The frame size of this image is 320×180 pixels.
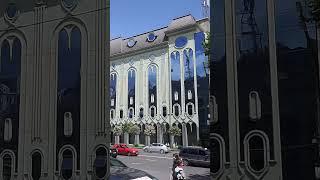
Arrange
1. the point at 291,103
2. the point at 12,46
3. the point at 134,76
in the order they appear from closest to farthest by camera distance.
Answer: the point at 291,103 < the point at 12,46 < the point at 134,76

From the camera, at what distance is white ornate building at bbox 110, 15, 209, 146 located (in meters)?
24.9

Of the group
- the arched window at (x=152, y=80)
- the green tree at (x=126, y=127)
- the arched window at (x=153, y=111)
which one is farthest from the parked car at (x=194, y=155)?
the green tree at (x=126, y=127)

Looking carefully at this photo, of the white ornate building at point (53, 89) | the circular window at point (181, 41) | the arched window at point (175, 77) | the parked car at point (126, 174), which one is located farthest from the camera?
the arched window at point (175, 77)

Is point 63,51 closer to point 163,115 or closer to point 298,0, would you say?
point 298,0

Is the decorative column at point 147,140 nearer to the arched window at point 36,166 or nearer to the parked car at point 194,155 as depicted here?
the parked car at point 194,155

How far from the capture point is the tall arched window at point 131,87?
1296 inches

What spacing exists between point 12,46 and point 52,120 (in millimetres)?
1827

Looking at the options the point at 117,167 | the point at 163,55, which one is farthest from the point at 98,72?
the point at 163,55

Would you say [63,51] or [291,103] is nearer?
[291,103]

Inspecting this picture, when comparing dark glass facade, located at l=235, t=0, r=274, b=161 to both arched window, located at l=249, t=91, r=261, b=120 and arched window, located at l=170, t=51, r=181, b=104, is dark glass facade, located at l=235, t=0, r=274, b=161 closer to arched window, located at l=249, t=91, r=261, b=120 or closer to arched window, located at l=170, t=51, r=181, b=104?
arched window, located at l=249, t=91, r=261, b=120

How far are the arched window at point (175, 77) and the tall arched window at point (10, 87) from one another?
64.0 ft

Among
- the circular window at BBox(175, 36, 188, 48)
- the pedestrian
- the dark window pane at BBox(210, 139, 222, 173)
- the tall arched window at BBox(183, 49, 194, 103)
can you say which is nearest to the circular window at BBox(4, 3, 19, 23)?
the dark window pane at BBox(210, 139, 222, 173)

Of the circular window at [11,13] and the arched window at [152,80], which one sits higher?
the arched window at [152,80]

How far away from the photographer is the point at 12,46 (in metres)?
8.42
